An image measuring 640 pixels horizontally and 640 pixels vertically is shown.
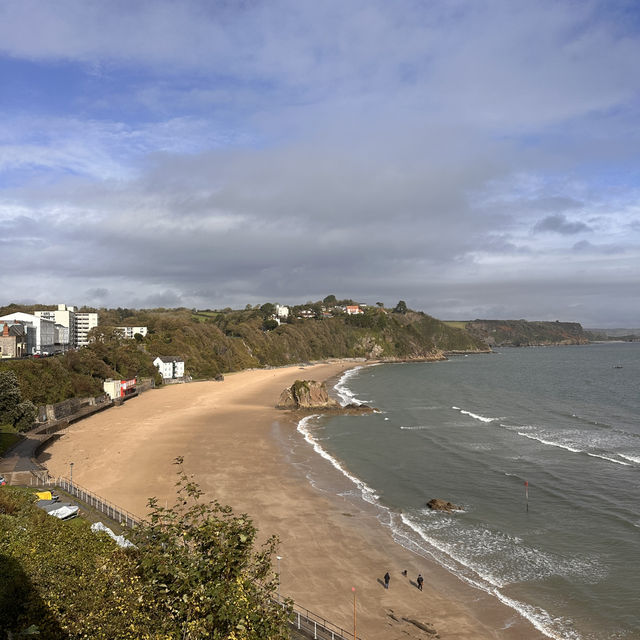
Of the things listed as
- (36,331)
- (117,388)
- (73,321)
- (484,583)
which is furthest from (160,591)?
(73,321)

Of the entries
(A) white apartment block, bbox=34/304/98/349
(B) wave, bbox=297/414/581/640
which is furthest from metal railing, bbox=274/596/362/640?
(A) white apartment block, bbox=34/304/98/349

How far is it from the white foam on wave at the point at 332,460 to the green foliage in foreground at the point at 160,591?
2347cm

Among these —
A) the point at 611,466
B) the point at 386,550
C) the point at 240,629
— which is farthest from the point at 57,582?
the point at 611,466

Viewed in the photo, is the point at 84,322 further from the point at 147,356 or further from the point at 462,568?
the point at 462,568

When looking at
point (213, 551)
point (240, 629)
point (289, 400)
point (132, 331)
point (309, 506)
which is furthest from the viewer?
point (132, 331)

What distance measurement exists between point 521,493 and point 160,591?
32.2 m

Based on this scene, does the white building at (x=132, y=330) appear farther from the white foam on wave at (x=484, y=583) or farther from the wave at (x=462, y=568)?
the white foam on wave at (x=484, y=583)

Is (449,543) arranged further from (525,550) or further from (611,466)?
(611,466)

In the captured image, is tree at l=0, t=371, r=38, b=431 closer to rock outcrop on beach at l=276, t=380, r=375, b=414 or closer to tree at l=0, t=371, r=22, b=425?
tree at l=0, t=371, r=22, b=425

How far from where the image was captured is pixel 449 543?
28734mm

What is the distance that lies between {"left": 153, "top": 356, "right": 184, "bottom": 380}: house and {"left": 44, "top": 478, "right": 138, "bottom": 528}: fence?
80643mm

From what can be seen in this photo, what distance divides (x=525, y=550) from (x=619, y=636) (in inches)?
302

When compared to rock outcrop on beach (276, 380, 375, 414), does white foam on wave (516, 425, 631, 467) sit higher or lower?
lower

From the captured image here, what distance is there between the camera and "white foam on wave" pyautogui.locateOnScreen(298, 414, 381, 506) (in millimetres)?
36812
